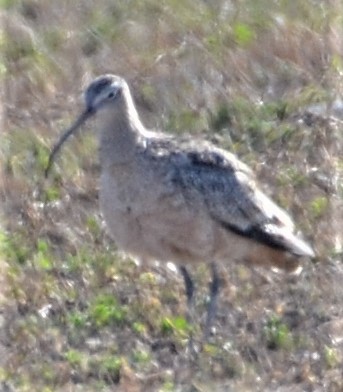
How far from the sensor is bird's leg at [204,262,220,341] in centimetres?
973

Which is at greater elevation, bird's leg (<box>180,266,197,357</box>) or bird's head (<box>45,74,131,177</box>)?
bird's head (<box>45,74,131,177</box>)

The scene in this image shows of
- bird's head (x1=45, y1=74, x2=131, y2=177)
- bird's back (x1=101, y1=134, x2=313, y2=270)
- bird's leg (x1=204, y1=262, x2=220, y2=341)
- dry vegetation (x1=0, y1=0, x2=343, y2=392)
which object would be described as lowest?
dry vegetation (x1=0, y1=0, x2=343, y2=392)

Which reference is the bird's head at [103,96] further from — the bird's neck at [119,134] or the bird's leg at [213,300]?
the bird's leg at [213,300]

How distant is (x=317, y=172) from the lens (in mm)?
11672

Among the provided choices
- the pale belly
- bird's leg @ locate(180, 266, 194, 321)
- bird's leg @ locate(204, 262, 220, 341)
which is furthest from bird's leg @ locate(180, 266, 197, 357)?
the pale belly

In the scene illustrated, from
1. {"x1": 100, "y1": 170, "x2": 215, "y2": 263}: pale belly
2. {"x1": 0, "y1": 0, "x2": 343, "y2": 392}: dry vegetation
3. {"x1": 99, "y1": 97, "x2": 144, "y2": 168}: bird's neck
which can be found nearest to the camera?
{"x1": 0, "y1": 0, "x2": 343, "y2": 392}: dry vegetation

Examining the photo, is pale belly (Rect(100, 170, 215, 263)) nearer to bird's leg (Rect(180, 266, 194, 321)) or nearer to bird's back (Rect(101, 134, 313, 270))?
bird's back (Rect(101, 134, 313, 270))

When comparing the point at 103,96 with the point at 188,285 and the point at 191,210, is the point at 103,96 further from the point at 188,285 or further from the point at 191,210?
the point at 188,285

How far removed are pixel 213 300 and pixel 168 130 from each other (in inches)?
113

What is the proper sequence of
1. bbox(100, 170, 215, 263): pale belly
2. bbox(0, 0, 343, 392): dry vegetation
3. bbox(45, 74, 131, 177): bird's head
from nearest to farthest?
bbox(0, 0, 343, 392): dry vegetation < bbox(100, 170, 215, 263): pale belly < bbox(45, 74, 131, 177): bird's head

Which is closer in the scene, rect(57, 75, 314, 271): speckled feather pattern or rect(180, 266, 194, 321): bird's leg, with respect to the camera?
rect(57, 75, 314, 271): speckled feather pattern

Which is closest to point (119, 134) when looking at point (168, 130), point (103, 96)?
point (103, 96)

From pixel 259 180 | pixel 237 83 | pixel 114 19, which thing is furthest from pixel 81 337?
pixel 114 19

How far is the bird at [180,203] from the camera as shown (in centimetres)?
975
